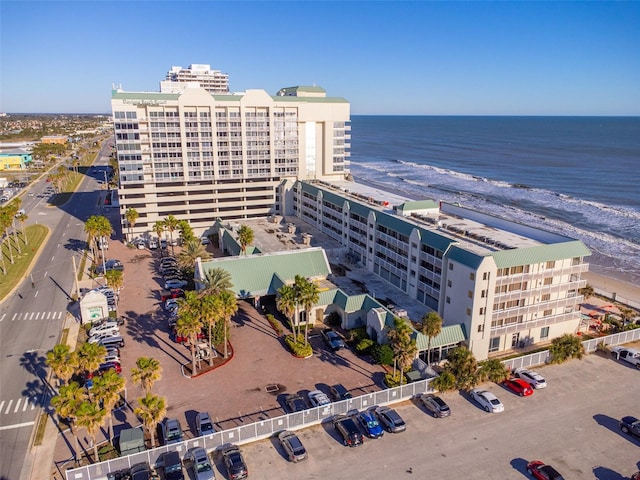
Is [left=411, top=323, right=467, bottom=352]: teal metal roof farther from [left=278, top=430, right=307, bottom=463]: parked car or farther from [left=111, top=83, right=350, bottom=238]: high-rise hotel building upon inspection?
[left=111, top=83, right=350, bottom=238]: high-rise hotel building

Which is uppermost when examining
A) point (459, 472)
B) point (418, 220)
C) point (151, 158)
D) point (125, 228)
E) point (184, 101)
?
point (184, 101)

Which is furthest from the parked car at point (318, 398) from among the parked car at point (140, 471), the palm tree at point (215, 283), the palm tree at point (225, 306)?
the palm tree at point (215, 283)

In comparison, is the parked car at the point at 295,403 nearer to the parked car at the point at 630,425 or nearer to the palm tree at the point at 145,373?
the palm tree at the point at 145,373

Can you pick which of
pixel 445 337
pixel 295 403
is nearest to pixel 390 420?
pixel 295 403

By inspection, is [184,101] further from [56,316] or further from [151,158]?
[56,316]

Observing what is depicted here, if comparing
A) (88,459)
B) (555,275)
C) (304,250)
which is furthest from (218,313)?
(555,275)

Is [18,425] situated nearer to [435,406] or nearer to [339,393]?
[339,393]
